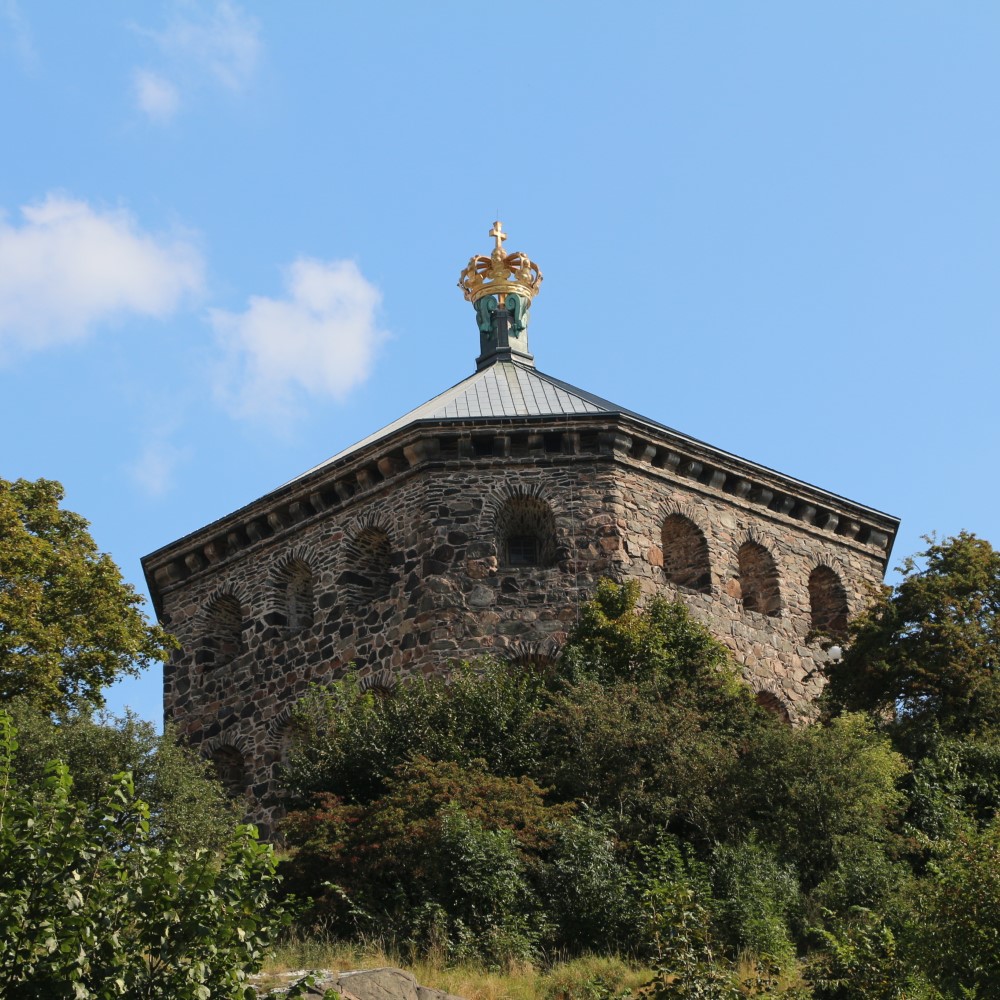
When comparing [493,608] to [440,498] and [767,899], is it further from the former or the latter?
[767,899]

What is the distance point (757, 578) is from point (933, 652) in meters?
5.66

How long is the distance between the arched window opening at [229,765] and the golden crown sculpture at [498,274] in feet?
36.0

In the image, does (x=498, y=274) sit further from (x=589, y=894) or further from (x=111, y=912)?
(x=111, y=912)

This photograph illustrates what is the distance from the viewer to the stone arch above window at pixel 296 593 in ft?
113

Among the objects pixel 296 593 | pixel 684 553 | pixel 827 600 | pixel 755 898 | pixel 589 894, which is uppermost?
pixel 296 593

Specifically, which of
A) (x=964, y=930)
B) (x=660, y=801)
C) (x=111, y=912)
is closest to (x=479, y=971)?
(x=660, y=801)

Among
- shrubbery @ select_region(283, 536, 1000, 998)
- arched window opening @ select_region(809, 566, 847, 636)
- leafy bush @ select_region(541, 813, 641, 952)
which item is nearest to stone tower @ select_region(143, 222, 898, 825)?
arched window opening @ select_region(809, 566, 847, 636)

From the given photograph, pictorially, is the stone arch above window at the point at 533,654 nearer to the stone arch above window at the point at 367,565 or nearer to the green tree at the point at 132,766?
the stone arch above window at the point at 367,565

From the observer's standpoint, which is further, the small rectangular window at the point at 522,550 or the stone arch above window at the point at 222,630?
the stone arch above window at the point at 222,630

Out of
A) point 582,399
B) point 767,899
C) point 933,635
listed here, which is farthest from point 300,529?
point 767,899

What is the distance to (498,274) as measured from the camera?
130ft

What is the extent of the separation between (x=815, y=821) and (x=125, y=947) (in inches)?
508

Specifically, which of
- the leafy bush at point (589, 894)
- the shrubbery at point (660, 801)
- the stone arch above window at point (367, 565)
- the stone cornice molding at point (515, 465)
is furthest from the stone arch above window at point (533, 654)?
the leafy bush at point (589, 894)

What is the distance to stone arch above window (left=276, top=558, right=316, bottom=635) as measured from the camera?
34.6 metres
